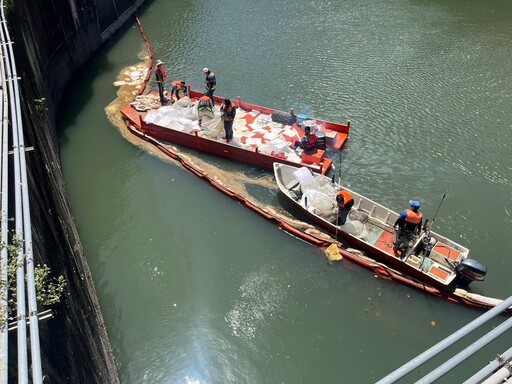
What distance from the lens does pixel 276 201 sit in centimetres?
1555

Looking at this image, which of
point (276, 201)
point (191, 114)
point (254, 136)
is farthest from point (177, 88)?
point (276, 201)

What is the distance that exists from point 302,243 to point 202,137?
6.22 metres

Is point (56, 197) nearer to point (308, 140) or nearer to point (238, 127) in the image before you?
point (238, 127)

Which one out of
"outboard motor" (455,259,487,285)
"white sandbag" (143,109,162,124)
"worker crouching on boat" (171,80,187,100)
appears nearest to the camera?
"outboard motor" (455,259,487,285)

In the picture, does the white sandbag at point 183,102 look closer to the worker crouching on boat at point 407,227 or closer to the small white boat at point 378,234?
the small white boat at point 378,234

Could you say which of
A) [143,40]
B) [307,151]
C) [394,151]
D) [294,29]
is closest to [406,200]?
[394,151]

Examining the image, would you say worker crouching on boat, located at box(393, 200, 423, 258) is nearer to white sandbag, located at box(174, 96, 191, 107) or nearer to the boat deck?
the boat deck

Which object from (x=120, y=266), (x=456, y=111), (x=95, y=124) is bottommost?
(x=120, y=266)

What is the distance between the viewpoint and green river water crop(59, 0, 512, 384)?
11.4 meters

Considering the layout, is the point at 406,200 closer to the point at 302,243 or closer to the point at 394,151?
the point at 394,151

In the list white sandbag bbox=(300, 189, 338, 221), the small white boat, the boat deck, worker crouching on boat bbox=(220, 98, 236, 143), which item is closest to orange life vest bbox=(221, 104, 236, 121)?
worker crouching on boat bbox=(220, 98, 236, 143)

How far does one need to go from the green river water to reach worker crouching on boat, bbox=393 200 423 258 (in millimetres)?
1300

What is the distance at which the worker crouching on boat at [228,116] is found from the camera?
52.4 ft

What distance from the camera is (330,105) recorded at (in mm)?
20156
